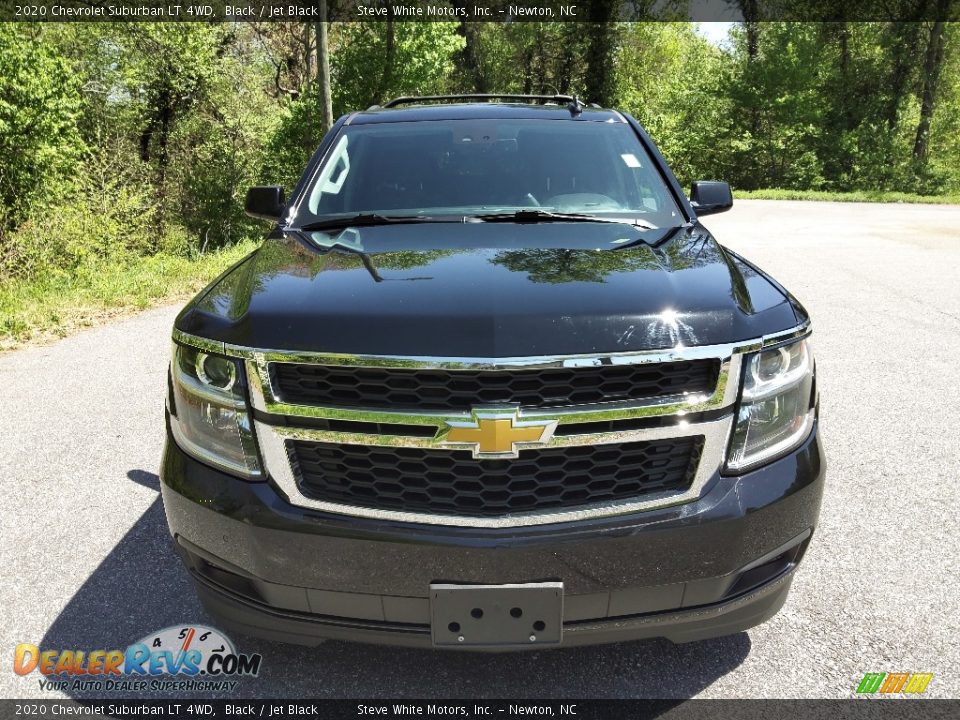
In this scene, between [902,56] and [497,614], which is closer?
[497,614]

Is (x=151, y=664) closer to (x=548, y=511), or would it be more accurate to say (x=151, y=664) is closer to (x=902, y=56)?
(x=548, y=511)

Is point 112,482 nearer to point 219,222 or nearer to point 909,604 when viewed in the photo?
point 909,604

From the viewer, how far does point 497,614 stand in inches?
76.9

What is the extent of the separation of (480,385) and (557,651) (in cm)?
113

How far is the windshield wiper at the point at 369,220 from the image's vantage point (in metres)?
3.07

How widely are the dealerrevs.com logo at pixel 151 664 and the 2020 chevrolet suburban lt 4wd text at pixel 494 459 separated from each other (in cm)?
37

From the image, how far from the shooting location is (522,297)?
2.10m

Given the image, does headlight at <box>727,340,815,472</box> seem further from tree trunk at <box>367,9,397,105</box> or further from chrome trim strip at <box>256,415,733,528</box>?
tree trunk at <box>367,9,397,105</box>

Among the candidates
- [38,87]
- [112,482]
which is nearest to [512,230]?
[112,482]

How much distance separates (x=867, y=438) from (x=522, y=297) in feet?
10.7

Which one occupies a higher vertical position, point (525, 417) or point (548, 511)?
point (525, 417)

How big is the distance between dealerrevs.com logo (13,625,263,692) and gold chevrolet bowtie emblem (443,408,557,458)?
116 cm

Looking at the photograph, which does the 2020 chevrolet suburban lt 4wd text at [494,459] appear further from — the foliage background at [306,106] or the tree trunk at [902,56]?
the tree trunk at [902,56]

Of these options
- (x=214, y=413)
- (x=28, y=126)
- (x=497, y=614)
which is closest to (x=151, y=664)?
(x=214, y=413)
